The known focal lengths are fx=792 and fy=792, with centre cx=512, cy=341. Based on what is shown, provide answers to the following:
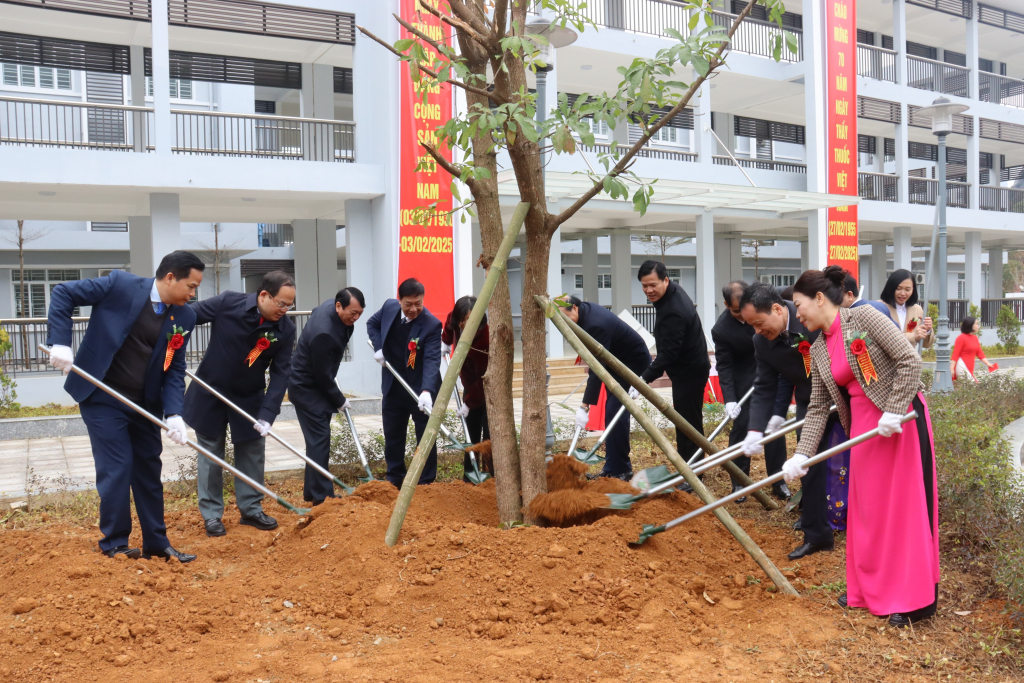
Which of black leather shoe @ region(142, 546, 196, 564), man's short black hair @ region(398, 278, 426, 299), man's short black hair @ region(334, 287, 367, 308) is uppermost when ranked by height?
man's short black hair @ region(398, 278, 426, 299)

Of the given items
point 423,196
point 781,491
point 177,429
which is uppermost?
point 423,196

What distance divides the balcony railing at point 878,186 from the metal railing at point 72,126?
15220mm

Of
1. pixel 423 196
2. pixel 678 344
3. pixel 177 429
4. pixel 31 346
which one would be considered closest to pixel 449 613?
pixel 177 429

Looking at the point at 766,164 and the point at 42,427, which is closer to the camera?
the point at 42,427

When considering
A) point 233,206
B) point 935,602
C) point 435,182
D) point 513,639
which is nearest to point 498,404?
point 513,639

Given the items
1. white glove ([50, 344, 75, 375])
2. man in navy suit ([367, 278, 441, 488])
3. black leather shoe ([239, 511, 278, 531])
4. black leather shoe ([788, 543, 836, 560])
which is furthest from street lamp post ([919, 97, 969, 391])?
white glove ([50, 344, 75, 375])

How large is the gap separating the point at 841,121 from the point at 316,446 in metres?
15.1

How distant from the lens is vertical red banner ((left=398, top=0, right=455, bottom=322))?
1147cm

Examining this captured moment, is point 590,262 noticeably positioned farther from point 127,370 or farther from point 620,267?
point 127,370

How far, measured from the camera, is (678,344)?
565 centimetres

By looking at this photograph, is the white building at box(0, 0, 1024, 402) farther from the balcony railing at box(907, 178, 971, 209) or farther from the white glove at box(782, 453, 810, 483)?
the white glove at box(782, 453, 810, 483)

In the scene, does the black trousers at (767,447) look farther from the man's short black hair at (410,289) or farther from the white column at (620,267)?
the white column at (620,267)

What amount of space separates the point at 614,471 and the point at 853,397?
2.77m

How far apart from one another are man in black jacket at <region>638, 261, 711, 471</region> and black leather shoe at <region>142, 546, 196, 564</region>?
3123mm
